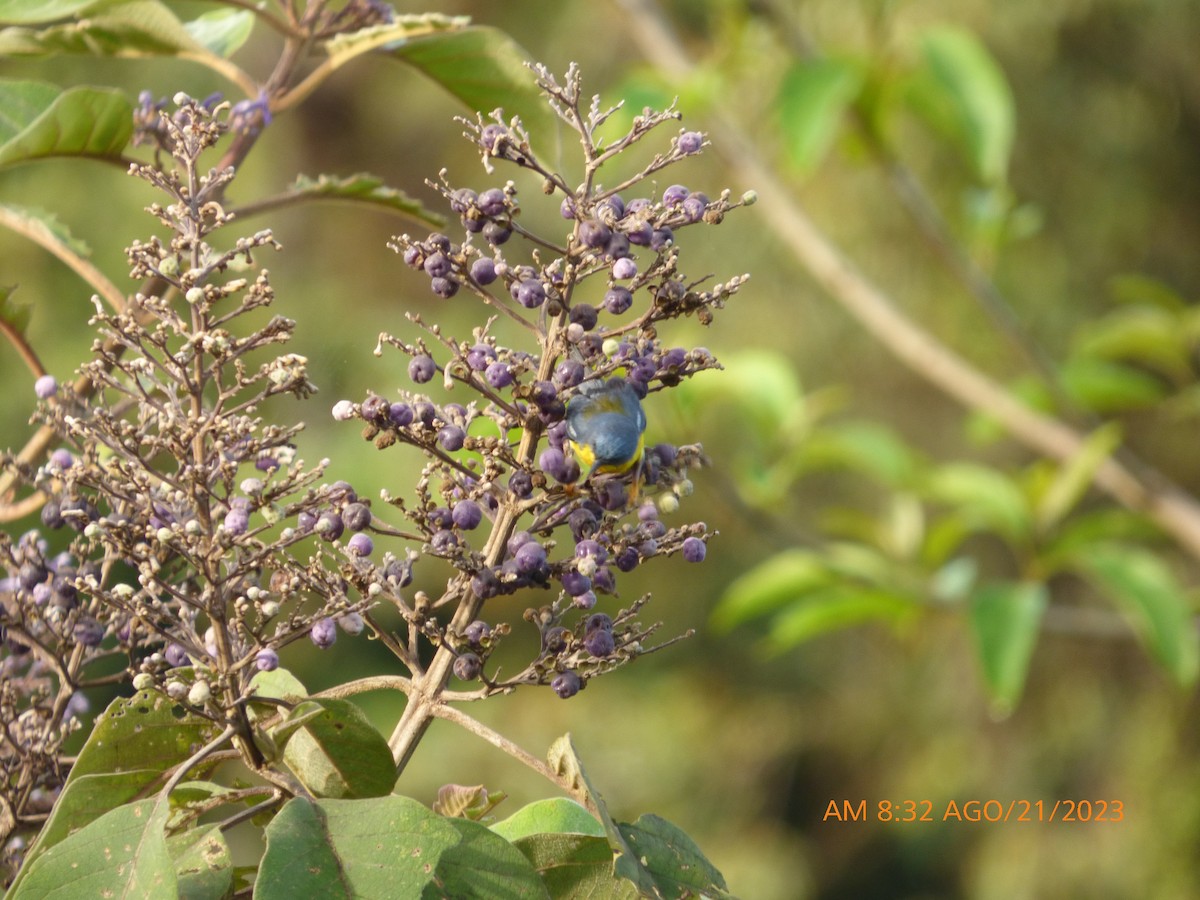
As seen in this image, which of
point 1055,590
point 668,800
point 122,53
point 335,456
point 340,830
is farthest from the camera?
point 335,456

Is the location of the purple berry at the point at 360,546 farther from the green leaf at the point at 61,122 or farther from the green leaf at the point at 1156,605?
the green leaf at the point at 1156,605

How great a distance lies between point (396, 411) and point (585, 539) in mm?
131

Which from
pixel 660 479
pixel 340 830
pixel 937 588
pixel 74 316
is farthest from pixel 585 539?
pixel 74 316

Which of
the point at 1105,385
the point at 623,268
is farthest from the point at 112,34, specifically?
the point at 1105,385

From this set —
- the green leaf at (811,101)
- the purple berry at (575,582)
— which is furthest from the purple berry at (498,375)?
the green leaf at (811,101)

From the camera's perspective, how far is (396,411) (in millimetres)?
683

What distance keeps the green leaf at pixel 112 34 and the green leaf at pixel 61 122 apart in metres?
0.04

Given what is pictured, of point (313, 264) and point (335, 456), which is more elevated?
point (313, 264)

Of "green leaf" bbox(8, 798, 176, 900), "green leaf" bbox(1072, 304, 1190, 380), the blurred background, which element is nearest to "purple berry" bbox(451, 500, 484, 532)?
"green leaf" bbox(8, 798, 176, 900)

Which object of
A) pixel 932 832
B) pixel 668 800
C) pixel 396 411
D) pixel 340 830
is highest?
pixel 396 411

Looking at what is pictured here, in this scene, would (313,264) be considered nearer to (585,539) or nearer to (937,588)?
(937,588)

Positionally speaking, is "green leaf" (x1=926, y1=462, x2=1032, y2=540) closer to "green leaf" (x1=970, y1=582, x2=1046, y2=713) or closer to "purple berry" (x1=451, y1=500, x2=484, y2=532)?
"green leaf" (x1=970, y1=582, x2=1046, y2=713)

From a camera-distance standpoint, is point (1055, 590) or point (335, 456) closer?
point (1055, 590)

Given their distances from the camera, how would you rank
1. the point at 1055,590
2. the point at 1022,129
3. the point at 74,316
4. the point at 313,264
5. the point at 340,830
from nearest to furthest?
the point at 340,830 < the point at 1022,129 < the point at 1055,590 < the point at 74,316 < the point at 313,264
